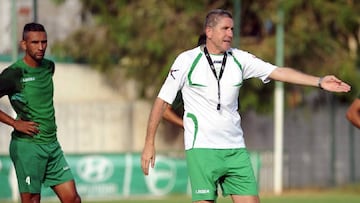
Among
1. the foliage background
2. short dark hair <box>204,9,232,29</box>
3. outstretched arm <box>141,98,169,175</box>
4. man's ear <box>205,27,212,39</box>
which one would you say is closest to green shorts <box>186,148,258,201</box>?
outstretched arm <box>141,98,169,175</box>

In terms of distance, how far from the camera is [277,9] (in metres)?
29.1

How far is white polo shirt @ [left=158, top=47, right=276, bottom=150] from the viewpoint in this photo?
10.7 m

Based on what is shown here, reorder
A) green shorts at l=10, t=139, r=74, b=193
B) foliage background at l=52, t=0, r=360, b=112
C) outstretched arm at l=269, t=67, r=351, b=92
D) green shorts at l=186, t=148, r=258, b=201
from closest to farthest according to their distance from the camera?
outstretched arm at l=269, t=67, r=351, b=92 → green shorts at l=186, t=148, r=258, b=201 → green shorts at l=10, t=139, r=74, b=193 → foliage background at l=52, t=0, r=360, b=112

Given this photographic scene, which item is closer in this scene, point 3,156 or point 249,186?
point 249,186

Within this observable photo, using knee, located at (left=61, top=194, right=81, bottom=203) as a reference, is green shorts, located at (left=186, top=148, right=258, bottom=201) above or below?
above

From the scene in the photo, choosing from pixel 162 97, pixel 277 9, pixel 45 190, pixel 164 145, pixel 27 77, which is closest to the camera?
pixel 162 97

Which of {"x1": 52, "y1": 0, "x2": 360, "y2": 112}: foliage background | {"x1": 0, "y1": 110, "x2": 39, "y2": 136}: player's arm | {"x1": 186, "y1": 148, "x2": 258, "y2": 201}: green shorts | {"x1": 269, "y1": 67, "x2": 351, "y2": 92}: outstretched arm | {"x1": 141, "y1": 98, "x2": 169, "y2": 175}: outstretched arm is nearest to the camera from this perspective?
{"x1": 269, "y1": 67, "x2": 351, "y2": 92}: outstretched arm

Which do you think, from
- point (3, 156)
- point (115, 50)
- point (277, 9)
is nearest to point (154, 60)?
point (115, 50)

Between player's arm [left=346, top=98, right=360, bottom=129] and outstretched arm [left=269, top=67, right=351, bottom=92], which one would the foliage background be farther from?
outstretched arm [left=269, top=67, right=351, bottom=92]

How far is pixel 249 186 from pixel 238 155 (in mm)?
310

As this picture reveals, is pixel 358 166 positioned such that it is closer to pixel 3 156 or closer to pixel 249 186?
pixel 3 156

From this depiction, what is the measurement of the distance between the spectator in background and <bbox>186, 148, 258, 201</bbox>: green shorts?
193cm

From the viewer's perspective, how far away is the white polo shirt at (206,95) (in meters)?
10.7

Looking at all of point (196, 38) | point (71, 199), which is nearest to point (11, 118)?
point (71, 199)
